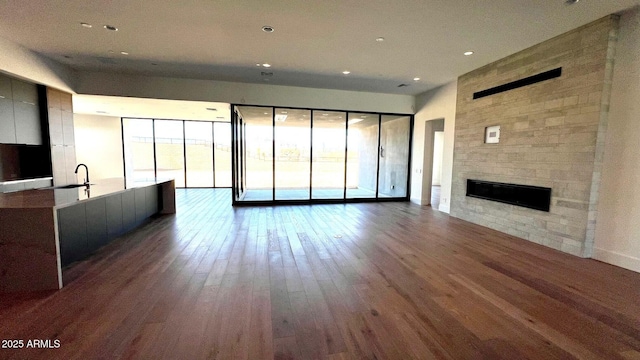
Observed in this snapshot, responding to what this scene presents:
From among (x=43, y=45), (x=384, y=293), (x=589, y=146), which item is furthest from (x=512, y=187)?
(x=43, y=45)

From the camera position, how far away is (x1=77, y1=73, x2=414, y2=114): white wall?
618 centimetres

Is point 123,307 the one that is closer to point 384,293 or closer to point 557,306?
point 384,293

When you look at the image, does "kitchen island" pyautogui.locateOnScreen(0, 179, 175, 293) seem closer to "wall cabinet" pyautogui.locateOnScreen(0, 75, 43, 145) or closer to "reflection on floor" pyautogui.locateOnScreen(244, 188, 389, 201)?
"wall cabinet" pyautogui.locateOnScreen(0, 75, 43, 145)

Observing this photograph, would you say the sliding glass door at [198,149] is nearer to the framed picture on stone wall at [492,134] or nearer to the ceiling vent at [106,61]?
the ceiling vent at [106,61]

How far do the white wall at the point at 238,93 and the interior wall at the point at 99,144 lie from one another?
427 centimetres

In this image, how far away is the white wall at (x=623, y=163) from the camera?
330cm

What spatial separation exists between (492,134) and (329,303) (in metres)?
5.01

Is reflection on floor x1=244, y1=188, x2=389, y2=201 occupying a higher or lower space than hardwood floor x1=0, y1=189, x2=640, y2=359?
higher

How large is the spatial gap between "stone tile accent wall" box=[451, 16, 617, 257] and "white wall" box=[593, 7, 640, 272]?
0.09 m

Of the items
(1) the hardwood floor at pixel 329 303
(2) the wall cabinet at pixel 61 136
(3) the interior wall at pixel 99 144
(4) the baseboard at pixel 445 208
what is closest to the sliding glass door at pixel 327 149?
→ (4) the baseboard at pixel 445 208

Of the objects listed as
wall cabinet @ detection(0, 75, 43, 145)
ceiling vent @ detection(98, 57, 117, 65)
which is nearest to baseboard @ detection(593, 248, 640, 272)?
ceiling vent @ detection(98, 57, 117, 65)

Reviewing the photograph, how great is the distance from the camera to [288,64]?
5387 millimetres

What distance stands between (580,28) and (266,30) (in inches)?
185

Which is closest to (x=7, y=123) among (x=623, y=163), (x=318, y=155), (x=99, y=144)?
(x=99, y=144)
